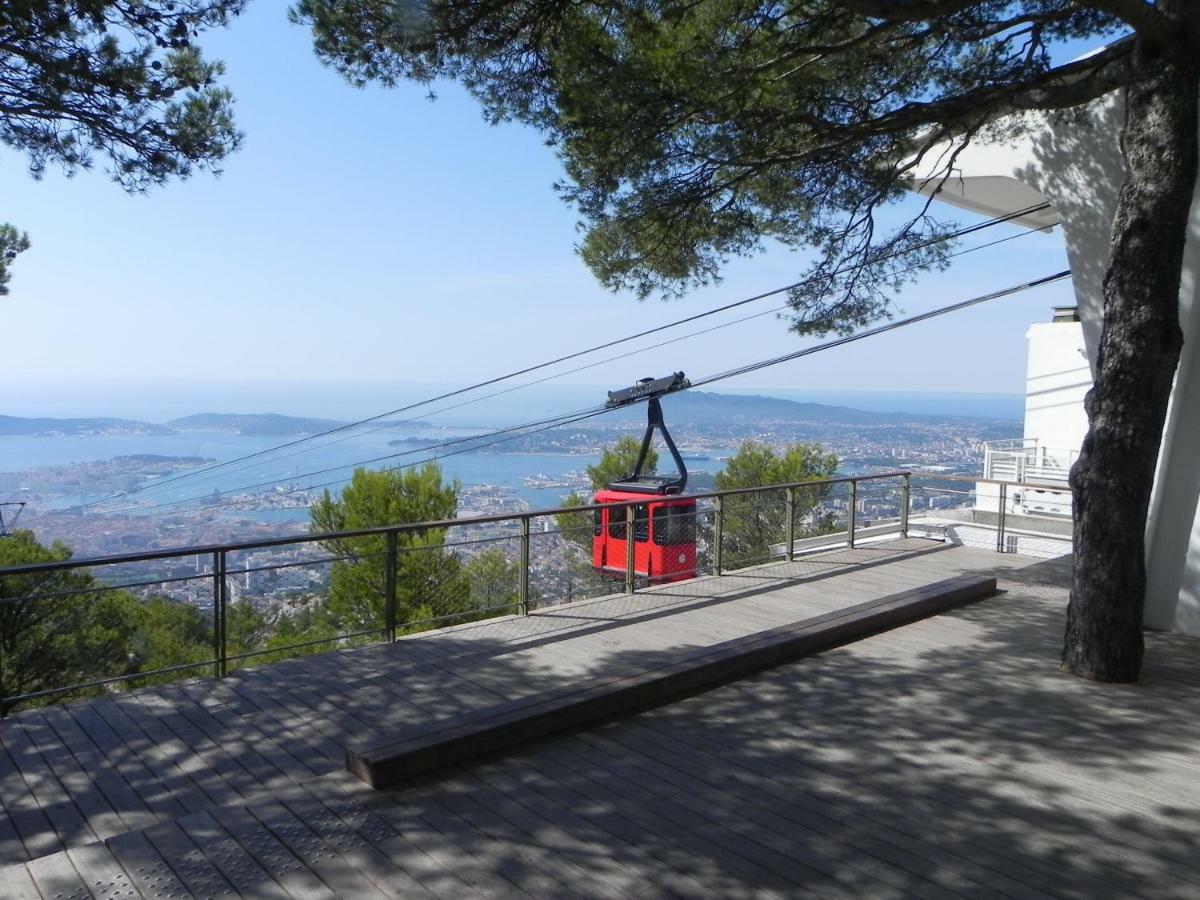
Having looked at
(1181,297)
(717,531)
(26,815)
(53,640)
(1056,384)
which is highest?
(1056,384)

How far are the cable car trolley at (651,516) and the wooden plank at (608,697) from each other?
233 cm

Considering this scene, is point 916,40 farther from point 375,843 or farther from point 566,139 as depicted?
point 375,843

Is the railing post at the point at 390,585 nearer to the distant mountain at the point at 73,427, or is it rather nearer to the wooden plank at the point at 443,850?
the wooden plank at the point at 443,850

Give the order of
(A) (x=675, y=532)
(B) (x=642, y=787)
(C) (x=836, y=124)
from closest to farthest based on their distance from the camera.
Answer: (B) (x=642, y=787)
(C) (x=836, y=124)
(A) (x=675, y=532)

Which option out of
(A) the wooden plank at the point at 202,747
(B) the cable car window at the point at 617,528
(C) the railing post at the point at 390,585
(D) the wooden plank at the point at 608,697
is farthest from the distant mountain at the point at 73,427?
(D) the wooden plank at the point at 608,697

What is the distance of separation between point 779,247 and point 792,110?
4.69ft

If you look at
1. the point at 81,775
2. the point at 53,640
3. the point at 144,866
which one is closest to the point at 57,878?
the point at 144,866

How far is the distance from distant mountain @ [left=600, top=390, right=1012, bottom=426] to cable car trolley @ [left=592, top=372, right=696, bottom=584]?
1287 inches

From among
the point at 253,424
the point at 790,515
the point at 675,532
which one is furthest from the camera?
the point at 253,424

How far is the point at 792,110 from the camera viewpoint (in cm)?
627

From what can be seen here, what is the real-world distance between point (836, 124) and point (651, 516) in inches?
228

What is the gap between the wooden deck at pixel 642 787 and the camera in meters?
2.80

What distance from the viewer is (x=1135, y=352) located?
4.82 metres

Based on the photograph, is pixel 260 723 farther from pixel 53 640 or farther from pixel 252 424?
pixel 252 424
